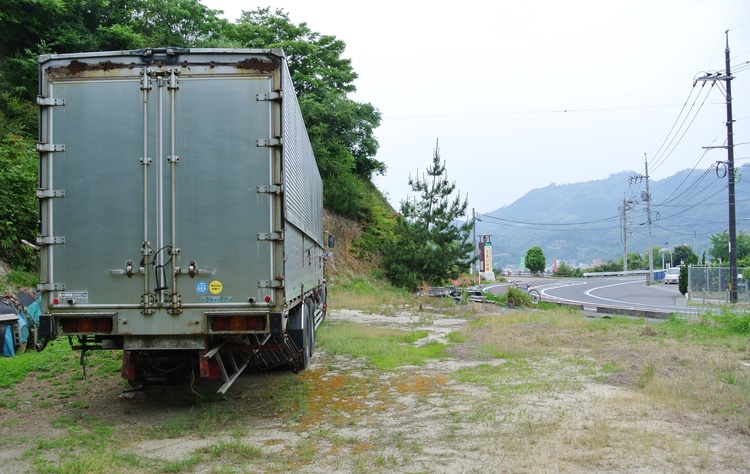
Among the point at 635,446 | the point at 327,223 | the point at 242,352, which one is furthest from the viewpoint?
the point at 327,223

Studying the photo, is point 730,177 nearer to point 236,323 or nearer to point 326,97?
point 326,97

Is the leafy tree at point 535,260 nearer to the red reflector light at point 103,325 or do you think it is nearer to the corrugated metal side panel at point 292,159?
the corrugated metal side panel at point 292,159

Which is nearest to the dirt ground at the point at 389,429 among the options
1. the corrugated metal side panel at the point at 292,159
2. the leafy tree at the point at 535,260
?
the corrugated metal side panel at the point at 292,159

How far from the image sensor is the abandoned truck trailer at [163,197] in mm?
6562

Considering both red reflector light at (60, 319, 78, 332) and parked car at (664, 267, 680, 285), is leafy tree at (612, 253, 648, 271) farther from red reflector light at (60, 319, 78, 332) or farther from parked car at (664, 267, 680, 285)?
red reflector light at (60, 319, 78, 332)

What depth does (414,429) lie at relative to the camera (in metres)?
6.36

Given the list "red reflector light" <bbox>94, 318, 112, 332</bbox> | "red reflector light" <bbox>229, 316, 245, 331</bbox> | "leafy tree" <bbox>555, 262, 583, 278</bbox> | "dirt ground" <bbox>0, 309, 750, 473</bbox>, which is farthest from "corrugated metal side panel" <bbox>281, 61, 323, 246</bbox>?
"leafy tree" <bbox>555, 262, 583, 278</bbox>

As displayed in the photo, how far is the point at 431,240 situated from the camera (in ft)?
97.9

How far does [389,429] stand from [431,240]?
23669 mm

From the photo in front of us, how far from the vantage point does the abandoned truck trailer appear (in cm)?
656

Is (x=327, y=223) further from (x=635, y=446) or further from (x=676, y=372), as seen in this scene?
(x=635, y=446)

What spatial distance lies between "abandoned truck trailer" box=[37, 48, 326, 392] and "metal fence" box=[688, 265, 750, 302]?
2565 centimetres

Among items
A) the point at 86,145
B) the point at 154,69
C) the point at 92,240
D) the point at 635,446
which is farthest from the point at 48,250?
the point at 635,446

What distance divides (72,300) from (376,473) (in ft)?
12.4
